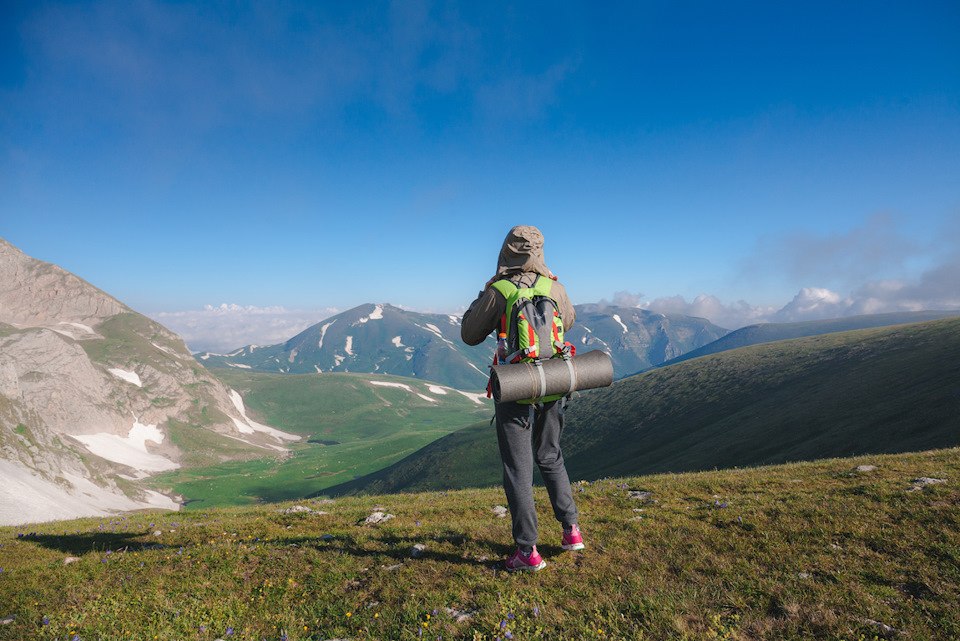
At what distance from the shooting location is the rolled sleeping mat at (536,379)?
22.5ft

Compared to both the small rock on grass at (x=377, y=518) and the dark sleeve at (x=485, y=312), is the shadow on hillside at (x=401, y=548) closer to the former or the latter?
the small rock on grass at (x=377, y=518)

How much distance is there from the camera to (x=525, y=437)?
750 cm

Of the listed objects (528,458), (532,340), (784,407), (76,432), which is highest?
(532,340)

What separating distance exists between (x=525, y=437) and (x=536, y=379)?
1.24 metres

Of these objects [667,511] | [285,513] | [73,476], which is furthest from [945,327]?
[73,476]

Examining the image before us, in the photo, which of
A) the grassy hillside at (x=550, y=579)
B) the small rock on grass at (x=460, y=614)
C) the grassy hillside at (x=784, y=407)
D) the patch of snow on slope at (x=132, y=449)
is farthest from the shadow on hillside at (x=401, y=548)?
the patch of snow on slope at (x=132, y=449)

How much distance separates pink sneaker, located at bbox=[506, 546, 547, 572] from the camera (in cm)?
692

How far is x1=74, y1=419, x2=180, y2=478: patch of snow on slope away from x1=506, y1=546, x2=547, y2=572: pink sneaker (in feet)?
608

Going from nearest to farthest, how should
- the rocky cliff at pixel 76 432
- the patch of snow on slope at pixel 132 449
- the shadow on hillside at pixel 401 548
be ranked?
the shadow on hillside at pixel 401 548, the rocky cliff at pixel 76 432, the patch of snow on slope at pixel 132 449

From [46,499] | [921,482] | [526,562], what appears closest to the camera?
[526,562]

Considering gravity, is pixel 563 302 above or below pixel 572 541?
above

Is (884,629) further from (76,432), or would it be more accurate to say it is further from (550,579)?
(76,432)

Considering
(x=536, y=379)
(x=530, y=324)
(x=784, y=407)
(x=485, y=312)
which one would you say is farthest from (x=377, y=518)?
(x=784, y=407)

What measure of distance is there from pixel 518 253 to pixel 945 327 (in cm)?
11142
